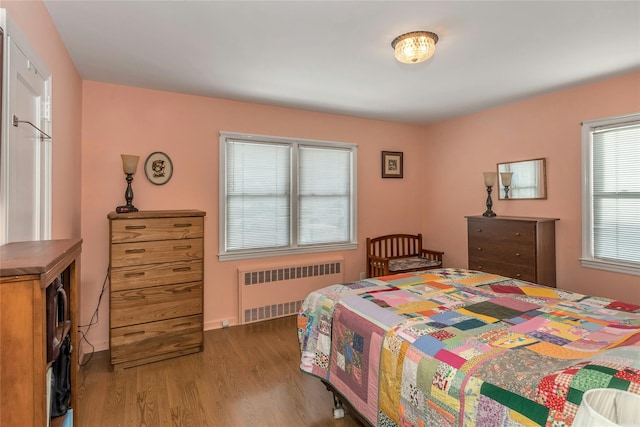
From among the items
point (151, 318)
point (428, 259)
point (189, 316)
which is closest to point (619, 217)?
point (428, 259)

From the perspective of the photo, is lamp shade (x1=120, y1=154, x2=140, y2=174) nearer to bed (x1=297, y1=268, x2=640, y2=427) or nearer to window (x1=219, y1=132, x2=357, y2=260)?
window (x1=219, y1=132, x2=357, y2=260)

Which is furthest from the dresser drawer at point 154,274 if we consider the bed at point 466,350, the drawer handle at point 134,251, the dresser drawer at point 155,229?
the bed at point 466,350

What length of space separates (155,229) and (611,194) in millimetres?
4209

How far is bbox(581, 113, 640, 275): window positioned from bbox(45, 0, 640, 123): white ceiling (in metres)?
0.52

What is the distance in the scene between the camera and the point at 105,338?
3.15 meters

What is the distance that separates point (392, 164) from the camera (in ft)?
15.9

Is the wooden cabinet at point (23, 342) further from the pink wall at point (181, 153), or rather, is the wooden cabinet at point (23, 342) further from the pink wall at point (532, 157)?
the pink wall at point (532, 157)

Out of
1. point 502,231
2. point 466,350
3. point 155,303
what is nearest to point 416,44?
point 466,350

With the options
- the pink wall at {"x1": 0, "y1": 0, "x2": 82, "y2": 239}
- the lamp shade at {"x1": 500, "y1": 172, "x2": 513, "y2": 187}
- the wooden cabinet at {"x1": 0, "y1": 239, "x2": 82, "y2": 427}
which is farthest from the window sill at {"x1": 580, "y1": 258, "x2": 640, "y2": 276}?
the pink wall at {"x1": 0, "y1": 0, "x2": 82, "y2": 239}

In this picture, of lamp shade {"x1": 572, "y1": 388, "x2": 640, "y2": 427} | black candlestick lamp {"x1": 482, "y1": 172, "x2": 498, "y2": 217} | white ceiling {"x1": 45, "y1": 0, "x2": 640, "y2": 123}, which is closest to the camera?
lamp shade {"x1": 572, "y1": 388, "x2": 640, "y2": 427}

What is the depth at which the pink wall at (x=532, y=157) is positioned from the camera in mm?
3113

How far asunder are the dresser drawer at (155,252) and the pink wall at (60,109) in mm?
385

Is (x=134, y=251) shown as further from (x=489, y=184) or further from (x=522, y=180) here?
(x=522, y=180)

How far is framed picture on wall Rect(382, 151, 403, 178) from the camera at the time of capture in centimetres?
476
